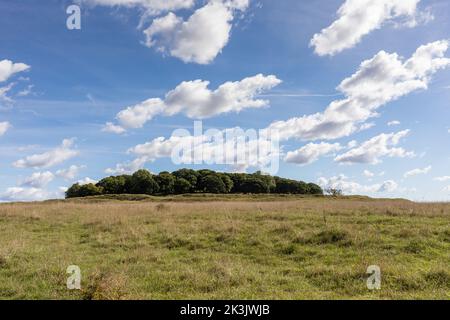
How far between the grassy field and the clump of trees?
240 ft

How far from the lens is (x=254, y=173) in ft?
389

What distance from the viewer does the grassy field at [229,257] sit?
11.6m

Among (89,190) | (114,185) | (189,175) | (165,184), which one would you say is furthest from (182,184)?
(89,190)

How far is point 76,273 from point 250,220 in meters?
13.9

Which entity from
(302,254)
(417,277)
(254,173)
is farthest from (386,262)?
(254,173)

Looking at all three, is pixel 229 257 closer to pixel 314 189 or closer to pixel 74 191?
pixel 74 191

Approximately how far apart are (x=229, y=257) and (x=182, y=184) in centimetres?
8772

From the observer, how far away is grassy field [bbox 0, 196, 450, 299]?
1157 centimetres

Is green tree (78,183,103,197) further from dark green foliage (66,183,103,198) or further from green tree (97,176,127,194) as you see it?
green tree (97,176,127,194)

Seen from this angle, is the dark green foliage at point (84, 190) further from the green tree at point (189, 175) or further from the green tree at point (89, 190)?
the green tree at point (189, 175)

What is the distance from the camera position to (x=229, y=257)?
1630 cm

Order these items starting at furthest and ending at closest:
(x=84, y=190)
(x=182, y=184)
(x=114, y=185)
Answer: (x=84, y=190), (x=182, y=184), (x=114, y=185)

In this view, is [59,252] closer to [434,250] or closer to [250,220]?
[250,220]

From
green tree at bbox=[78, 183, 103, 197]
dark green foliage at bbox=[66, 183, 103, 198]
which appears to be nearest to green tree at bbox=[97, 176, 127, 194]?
green tree at bbox=[78, 183, 103, 197]
